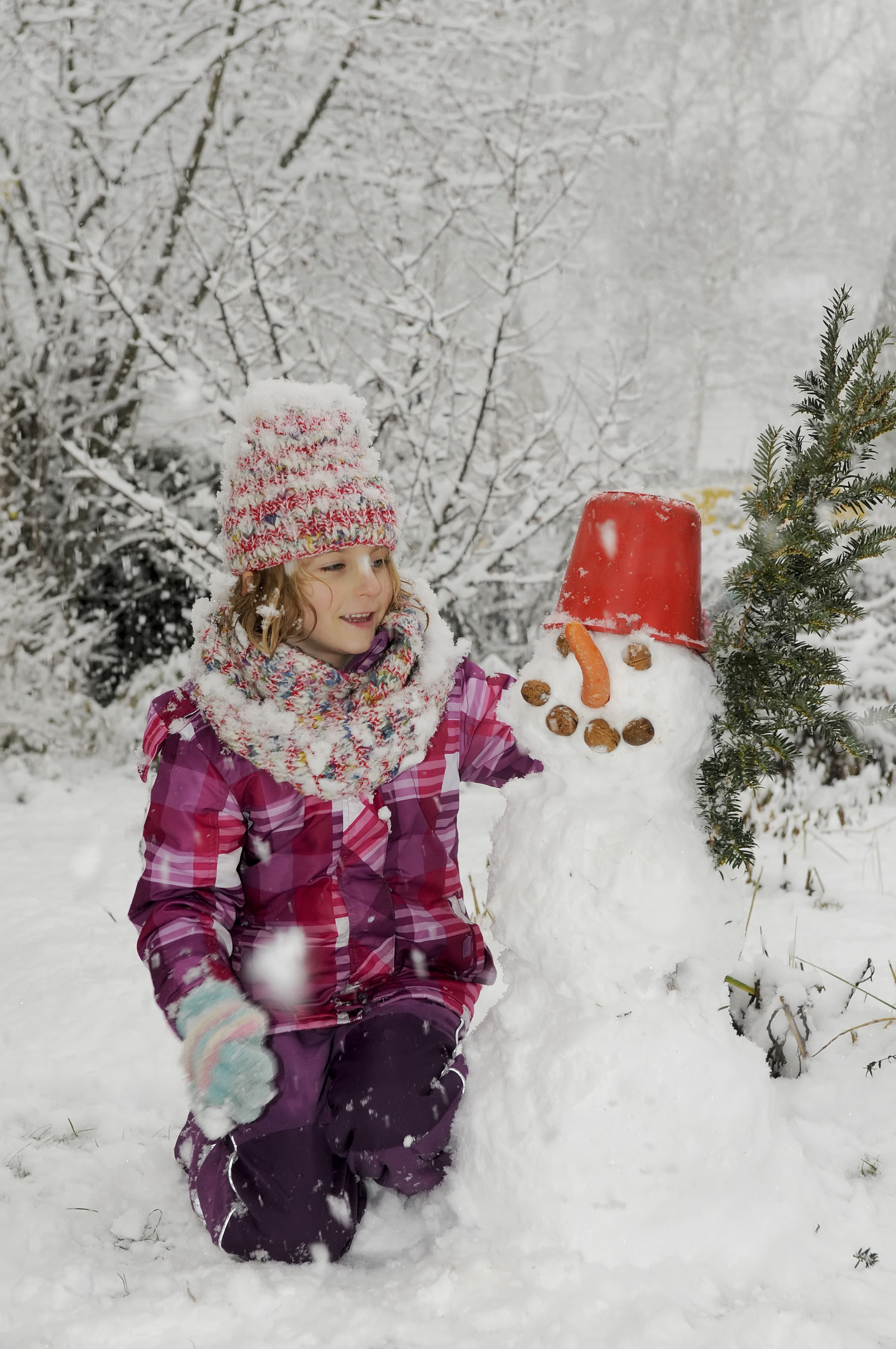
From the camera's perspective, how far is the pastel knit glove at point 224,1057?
150 centimetres

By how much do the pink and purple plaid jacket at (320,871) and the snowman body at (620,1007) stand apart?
0.29 metres

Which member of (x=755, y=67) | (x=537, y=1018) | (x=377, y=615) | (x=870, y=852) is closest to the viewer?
(x=537, y=1018)

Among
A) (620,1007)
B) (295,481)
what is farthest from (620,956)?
(295,481)

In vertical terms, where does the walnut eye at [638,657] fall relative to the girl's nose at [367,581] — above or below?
below

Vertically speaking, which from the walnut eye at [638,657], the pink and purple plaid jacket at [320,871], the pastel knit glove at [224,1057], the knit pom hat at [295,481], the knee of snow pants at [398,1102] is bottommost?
the knee of snow pants at [398,1102]

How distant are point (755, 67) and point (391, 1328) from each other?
21.6 meters

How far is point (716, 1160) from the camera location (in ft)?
4.95

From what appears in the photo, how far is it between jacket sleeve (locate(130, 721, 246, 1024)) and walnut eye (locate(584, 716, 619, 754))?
68cm

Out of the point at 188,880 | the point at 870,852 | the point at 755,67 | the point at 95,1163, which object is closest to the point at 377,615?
the point at 188,880

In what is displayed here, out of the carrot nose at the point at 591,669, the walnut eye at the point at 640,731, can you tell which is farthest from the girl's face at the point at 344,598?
the walnut eye at the point at 640,731

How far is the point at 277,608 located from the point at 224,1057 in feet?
2.56

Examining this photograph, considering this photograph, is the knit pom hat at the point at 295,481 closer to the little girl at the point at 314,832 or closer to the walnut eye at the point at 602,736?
the little girl at the point at 314,832

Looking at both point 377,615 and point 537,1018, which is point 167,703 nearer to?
point 377,615

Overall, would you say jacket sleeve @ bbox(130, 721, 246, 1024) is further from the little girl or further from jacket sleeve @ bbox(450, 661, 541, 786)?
jacket sleeve @ bbox(450, 661, 541, 786)
